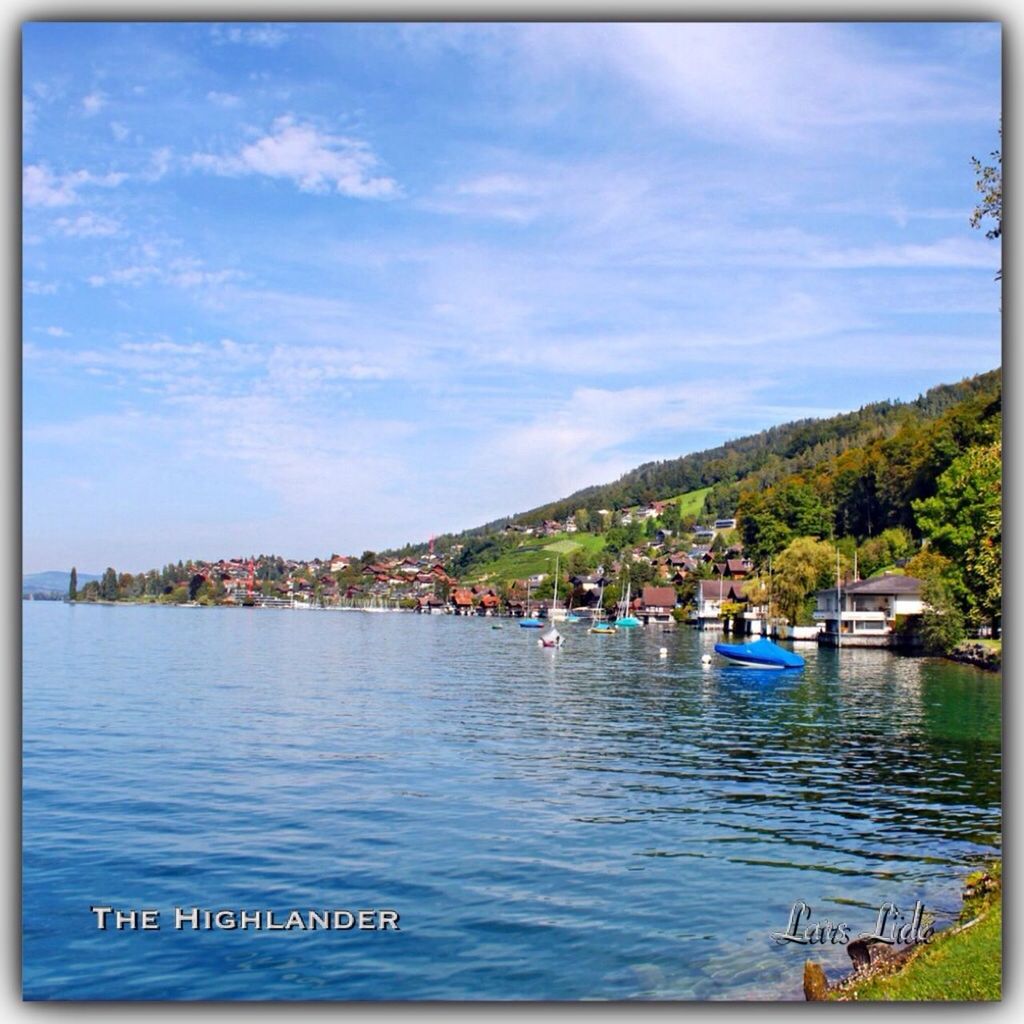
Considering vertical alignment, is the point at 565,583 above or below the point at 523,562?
below

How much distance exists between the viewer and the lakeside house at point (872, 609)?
53156 millimetres

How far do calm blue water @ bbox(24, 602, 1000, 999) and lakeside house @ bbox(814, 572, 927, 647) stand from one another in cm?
2696

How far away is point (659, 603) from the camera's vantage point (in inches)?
3875

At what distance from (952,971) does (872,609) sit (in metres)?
49.7

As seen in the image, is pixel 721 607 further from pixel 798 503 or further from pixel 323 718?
pixel 323 718

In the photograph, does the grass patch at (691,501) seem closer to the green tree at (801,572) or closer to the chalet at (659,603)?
the chalet at (659,603)

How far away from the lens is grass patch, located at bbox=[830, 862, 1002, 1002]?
25.3ft

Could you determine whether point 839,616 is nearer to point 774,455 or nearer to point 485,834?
point 774,455

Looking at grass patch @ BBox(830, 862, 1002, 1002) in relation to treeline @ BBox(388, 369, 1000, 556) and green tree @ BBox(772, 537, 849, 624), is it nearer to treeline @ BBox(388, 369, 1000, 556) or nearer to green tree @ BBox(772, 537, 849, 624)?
treeline @ BBox(388, 369, 1000, 556)

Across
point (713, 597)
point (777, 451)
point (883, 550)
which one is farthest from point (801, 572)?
point (713, 597)

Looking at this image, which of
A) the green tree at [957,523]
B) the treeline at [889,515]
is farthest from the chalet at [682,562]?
the green tree at [957,523]

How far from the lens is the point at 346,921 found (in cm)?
905

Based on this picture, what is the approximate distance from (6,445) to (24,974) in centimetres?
441

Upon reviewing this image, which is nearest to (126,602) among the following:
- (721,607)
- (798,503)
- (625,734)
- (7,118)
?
(625,734)
